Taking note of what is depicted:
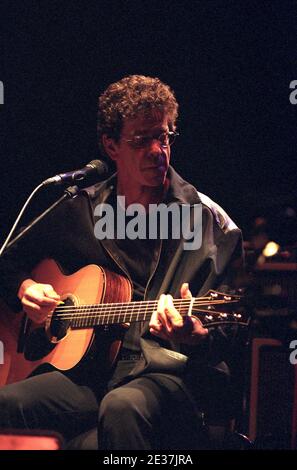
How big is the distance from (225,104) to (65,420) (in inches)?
70.5

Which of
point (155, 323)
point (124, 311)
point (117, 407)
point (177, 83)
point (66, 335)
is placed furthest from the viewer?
point (177, 83)

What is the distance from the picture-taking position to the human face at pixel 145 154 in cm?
279

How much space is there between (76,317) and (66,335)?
0.10m

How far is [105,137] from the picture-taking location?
304 cm

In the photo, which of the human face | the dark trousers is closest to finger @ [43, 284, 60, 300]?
the dark trousers

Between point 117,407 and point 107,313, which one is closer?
point 117,407

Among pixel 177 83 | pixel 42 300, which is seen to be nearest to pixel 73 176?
pixel 42 300

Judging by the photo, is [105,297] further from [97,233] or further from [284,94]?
[284,94]

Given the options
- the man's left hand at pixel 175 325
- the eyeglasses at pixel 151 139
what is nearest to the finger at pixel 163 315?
the man's left hand at pixel 175 325

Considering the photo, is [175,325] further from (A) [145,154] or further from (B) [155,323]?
(A) [145,154]

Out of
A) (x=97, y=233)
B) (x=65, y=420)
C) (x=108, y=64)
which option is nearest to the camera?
(x=65, y=420)

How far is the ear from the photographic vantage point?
2.98 m

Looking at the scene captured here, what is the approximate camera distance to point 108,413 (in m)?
2.23

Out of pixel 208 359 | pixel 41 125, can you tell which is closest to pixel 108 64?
pixel 41 125
